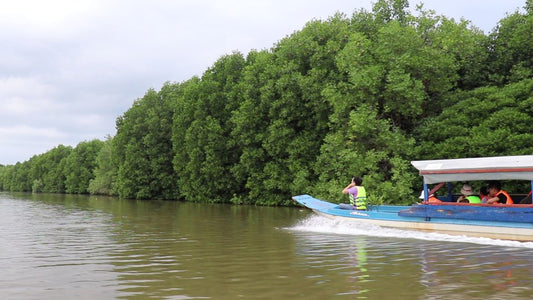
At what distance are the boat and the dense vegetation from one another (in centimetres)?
922

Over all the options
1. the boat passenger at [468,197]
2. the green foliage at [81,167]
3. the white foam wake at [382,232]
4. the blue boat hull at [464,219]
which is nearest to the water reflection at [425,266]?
the white foam wake at [382,232]

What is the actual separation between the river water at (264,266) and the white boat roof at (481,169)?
208 centimetres

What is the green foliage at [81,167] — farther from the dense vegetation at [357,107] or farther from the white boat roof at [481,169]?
the white boat roof at [481,169]

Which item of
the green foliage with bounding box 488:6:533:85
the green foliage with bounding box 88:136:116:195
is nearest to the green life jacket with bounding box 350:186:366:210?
the green foliage with bounding box 488:6:533:85

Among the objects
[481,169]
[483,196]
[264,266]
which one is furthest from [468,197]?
[264,266]

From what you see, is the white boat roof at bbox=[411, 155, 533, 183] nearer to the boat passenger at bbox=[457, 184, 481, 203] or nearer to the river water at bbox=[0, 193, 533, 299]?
the boat passenger at bbox=[457, 184, 481, 203]

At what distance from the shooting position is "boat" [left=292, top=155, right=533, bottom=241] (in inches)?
534

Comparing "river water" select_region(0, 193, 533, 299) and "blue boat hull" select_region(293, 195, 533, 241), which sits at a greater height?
"blue boat hull" select_region(293, 195, 533, 241)

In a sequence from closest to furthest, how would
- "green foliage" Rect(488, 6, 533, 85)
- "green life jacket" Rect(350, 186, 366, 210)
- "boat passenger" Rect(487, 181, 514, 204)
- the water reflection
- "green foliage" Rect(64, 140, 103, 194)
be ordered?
1. the water reflection
2. "boat passenger" Rect(487, 181, 514, 204)
3. "green life jacket" Rect(350, 186, 366, 210)
4. "green foliage" Rect(488, 6, 533, 85)
5. "green foliage" Rect(64, 140, 103, 194)

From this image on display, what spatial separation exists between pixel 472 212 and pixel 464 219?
Result: 362 mm

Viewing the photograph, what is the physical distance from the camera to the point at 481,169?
46.4 ft

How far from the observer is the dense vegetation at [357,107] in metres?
25.2

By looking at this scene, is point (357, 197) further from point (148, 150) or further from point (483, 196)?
point (148, 150)

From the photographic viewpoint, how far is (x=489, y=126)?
23859 millimetres
